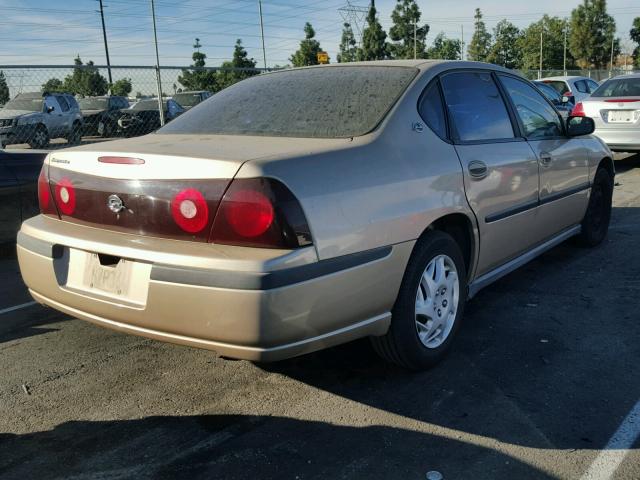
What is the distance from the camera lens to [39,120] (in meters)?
15.6

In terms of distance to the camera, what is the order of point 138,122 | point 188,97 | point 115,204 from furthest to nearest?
point 188,97
point 138,122
point 115,204

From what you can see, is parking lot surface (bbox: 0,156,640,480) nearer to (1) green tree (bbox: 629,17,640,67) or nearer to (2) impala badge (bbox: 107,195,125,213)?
(2) impala badge (bbox: 107,195,125,213)

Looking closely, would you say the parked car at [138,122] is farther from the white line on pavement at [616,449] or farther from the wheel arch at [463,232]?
the white line on pavement at [616,449]

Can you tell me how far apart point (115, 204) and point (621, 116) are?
9567 mm

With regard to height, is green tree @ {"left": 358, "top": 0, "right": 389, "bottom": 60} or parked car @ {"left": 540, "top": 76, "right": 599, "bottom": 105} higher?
green tree @ {"left": 358, "top": 0, "right": 389, "bottom": 60}

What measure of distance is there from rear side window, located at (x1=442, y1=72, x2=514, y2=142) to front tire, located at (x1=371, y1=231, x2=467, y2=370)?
2.42 ft

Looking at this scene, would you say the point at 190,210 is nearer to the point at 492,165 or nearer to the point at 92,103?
the point at 492,165

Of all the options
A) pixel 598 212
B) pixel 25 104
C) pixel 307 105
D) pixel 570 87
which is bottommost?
pixel 598 212

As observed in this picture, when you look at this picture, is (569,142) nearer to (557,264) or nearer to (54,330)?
(557,264)

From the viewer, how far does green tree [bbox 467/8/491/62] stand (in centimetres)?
6326

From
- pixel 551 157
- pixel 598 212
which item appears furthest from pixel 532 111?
pixel 598 212

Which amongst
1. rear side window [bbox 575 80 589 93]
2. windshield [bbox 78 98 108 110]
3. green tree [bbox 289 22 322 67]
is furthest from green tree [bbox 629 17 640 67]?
windshield [bbox 78 98 108 110]

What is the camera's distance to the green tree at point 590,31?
5838 centimetres

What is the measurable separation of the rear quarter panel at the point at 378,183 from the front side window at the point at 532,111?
3.76ft
